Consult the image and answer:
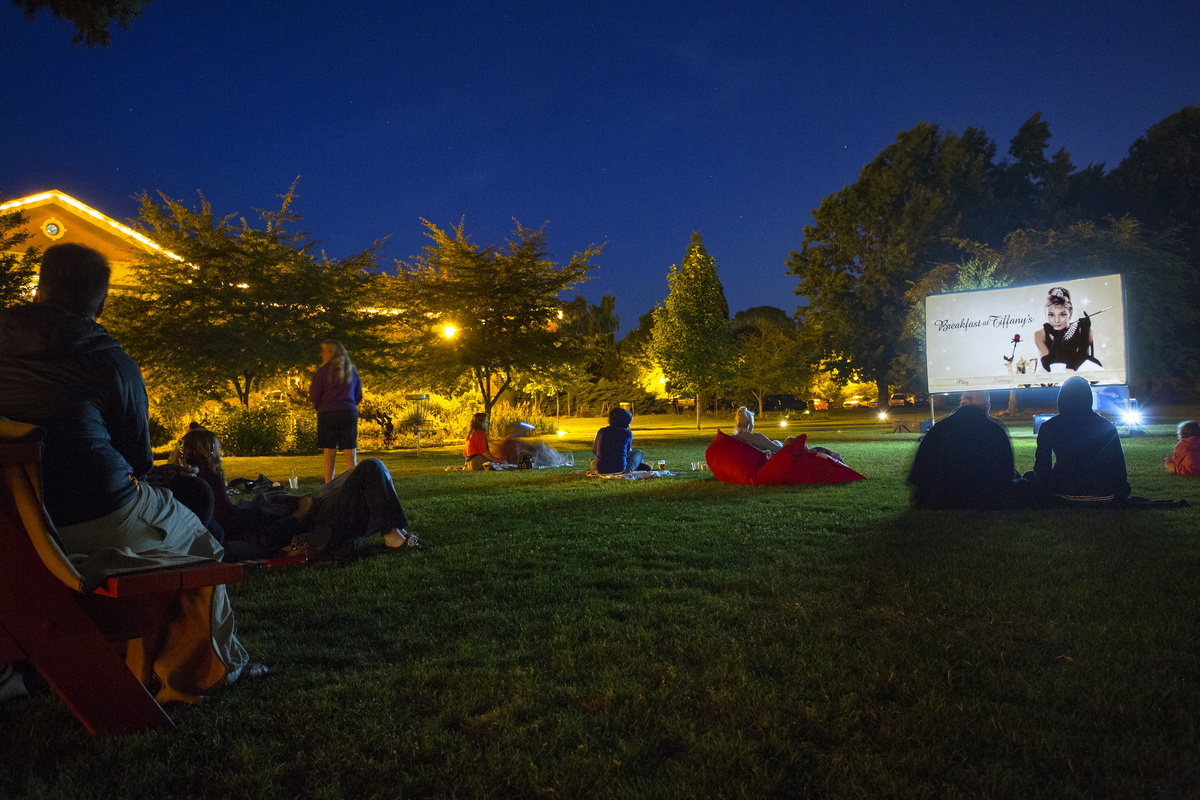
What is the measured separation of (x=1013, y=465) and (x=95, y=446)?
286 inches

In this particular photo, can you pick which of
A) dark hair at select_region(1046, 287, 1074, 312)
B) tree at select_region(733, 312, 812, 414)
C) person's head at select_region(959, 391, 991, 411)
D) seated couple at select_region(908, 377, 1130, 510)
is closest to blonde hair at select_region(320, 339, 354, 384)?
seated couple at select_region(908, 377, 1130, 510)

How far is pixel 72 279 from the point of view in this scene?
8.60 feet

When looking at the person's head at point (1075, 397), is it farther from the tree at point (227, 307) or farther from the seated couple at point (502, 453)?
the tree at point (227, 307)

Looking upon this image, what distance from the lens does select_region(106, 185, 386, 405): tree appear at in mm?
16328

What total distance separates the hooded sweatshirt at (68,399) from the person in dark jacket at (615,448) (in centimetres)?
806

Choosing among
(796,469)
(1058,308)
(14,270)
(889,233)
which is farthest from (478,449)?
(889,233)

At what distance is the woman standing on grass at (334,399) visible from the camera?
8.85 m

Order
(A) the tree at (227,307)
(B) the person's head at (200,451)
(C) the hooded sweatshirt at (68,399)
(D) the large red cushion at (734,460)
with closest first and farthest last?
(C) the hooded sweatshirt at (68,399)
(B) the person's head at (200,451)
(D) the large red cushion at (734,460)
(A) the tree at (227,307)

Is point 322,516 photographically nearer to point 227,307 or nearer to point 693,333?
point 227,307

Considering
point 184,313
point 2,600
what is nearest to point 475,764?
point 2,600

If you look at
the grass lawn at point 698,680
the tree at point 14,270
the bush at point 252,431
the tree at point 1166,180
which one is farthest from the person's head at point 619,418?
the tree at point 1166,180

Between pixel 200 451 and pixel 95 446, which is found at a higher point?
pixel 95 446

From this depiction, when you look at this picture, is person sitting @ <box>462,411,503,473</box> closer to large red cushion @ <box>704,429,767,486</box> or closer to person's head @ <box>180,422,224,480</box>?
large red cushion @ <box>704,429,767,486</box>

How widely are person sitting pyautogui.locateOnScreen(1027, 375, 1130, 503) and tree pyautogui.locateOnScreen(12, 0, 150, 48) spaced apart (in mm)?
9943
